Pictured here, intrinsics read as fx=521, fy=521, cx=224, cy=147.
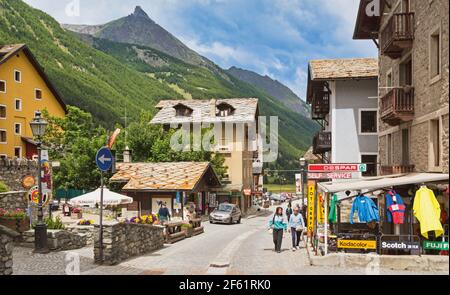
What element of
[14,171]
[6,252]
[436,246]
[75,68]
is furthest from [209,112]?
[75,68]

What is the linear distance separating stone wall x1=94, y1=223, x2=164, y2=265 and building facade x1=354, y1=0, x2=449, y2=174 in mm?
9763

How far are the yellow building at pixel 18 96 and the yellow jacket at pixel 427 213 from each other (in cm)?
4341

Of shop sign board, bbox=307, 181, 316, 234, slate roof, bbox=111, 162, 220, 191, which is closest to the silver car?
slate roof, bbox=111, 162, 220, 191

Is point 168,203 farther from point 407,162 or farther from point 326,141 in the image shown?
point 407,162

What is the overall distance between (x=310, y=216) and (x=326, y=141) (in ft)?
51.5

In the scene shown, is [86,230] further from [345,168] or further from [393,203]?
[393,203]

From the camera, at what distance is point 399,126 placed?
21781 mm

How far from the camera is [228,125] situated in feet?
179

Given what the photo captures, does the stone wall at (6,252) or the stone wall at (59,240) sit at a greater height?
the stone wall at (6,252)

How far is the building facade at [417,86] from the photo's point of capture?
16.2 metres

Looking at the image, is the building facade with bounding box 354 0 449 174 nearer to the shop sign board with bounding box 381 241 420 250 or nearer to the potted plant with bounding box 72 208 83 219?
the shop sign board with bounding box 381 241 420 250

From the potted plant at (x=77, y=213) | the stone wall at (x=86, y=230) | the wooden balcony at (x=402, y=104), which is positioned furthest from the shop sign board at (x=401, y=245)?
the potted plant at (x=77, y=213)

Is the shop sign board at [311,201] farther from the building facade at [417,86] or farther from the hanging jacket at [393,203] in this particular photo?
the building facade at [417,86]
